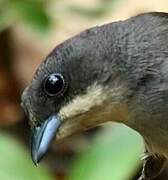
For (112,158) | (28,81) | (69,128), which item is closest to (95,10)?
(28,81)

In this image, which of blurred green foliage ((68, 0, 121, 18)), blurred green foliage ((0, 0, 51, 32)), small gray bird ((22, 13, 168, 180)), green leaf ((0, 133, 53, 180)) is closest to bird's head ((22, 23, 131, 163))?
small gray bird ((22, 13, 168, 180))

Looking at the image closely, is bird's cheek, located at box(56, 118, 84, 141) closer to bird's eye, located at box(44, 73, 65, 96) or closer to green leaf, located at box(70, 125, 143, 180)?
bird's eye, located at box(44, 73, 65, 96)

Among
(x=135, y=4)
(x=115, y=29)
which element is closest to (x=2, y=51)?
(x=135, y=4)

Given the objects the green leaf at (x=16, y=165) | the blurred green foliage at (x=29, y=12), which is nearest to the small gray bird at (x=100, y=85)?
the green leaf at (x=16, y=165)

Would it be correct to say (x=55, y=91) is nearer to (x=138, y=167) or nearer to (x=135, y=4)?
(x=138, y=167)

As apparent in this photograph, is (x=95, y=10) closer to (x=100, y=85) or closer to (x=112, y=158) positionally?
A: (x=112, y=158)

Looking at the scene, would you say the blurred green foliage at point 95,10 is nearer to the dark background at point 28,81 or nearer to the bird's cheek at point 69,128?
the dark background at point 28,81

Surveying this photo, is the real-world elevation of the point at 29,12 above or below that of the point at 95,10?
above
